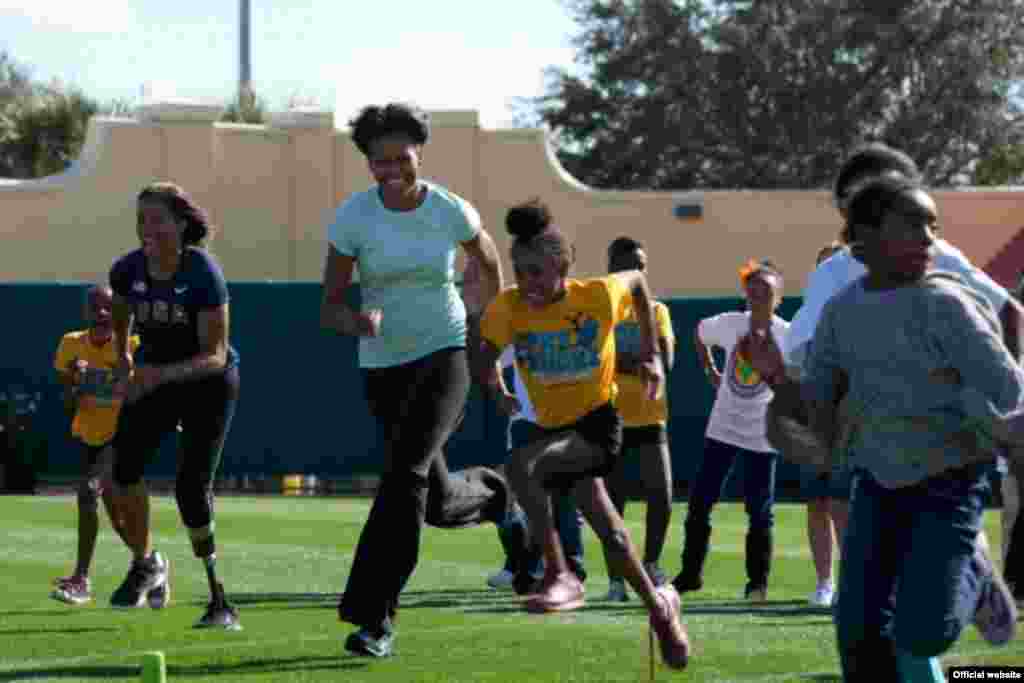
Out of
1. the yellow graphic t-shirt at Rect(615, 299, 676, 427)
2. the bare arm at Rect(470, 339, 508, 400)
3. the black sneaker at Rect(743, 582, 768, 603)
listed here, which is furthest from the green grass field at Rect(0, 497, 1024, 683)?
the bare arm at Rect(470, 339, 508, 400)

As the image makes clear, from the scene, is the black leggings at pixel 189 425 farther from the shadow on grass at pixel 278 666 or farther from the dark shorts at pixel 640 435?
the dark shorts at pixel 640 435

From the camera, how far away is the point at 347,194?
110 feet

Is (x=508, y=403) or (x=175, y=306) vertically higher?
(x=175, y=306)

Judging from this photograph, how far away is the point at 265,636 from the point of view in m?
10.1

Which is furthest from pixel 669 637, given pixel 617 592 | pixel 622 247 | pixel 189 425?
pixel 622 247

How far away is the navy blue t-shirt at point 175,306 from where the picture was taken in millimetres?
9961

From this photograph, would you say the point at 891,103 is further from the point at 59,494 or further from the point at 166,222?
the point at 166,222

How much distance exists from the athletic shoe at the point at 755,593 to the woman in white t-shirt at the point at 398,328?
338cm

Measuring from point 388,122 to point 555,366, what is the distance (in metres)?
1.16

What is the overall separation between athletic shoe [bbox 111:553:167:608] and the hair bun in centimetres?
284

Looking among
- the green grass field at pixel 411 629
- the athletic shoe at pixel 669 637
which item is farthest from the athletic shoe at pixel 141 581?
the athletic shoe at pixel 669 637

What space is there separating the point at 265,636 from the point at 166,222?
183 centimetres

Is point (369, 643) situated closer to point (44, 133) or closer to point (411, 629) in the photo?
point (411, 629)

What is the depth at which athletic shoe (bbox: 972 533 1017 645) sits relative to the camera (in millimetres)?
6707
